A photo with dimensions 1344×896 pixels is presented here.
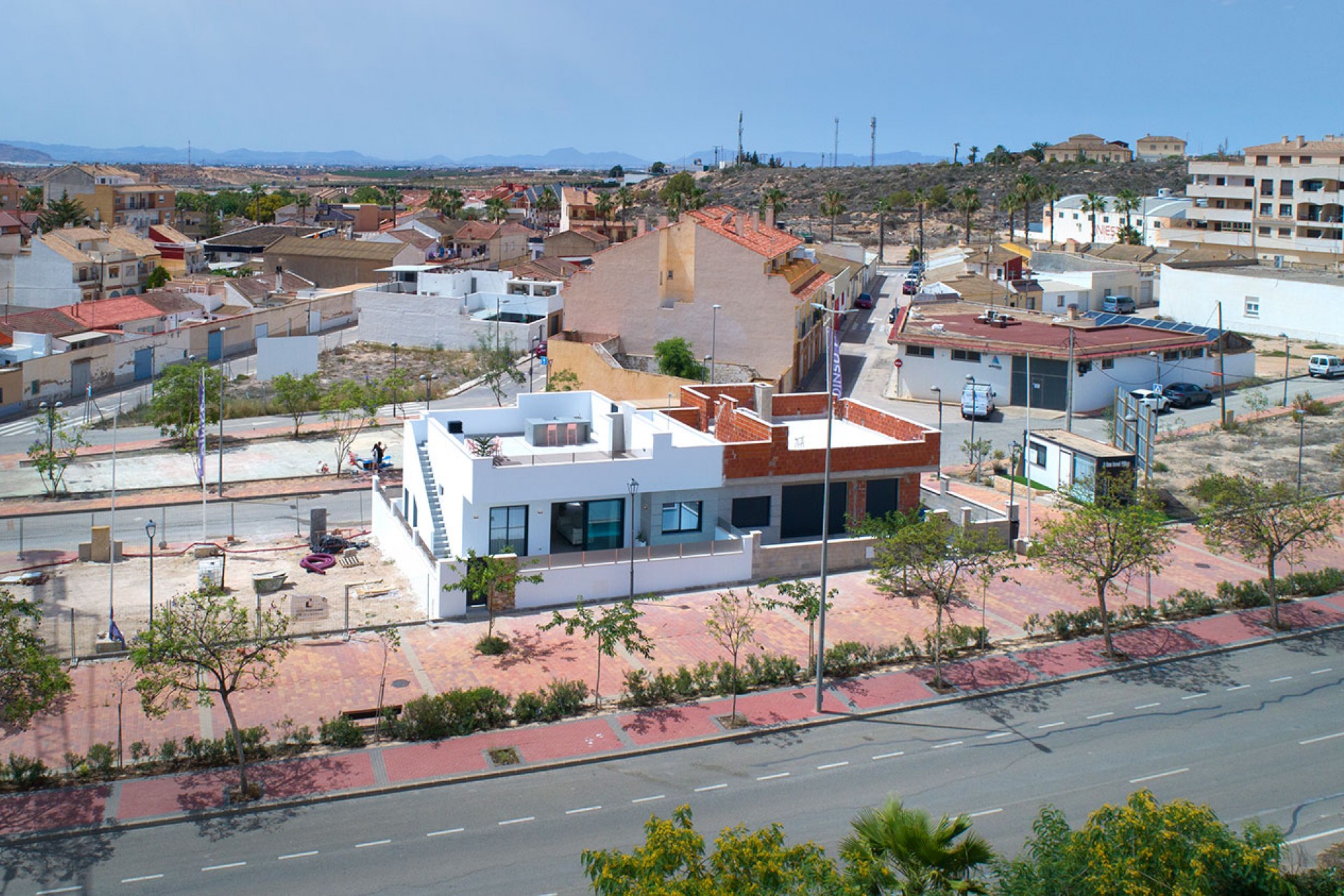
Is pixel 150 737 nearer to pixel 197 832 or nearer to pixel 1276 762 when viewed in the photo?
pixel 197 832

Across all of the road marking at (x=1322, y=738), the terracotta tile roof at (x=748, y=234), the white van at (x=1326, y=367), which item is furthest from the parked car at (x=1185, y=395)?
the road marking at (x=1322, y=738)

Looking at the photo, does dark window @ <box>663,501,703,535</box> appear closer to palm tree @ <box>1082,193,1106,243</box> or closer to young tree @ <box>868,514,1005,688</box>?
young tree @ <box>868,514,1005,688</box>

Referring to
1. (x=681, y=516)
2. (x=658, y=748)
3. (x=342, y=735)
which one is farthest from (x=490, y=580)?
(x=658, y=748)

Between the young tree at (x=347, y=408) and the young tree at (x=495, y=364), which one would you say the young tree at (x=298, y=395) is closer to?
the young tree at (x=347, y=408)

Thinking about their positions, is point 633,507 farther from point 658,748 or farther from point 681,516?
point 658,748

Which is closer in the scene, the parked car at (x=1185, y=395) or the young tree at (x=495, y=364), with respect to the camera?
the parked car at (x=1185, y=395)

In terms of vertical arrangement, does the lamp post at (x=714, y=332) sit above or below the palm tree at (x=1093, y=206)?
below
